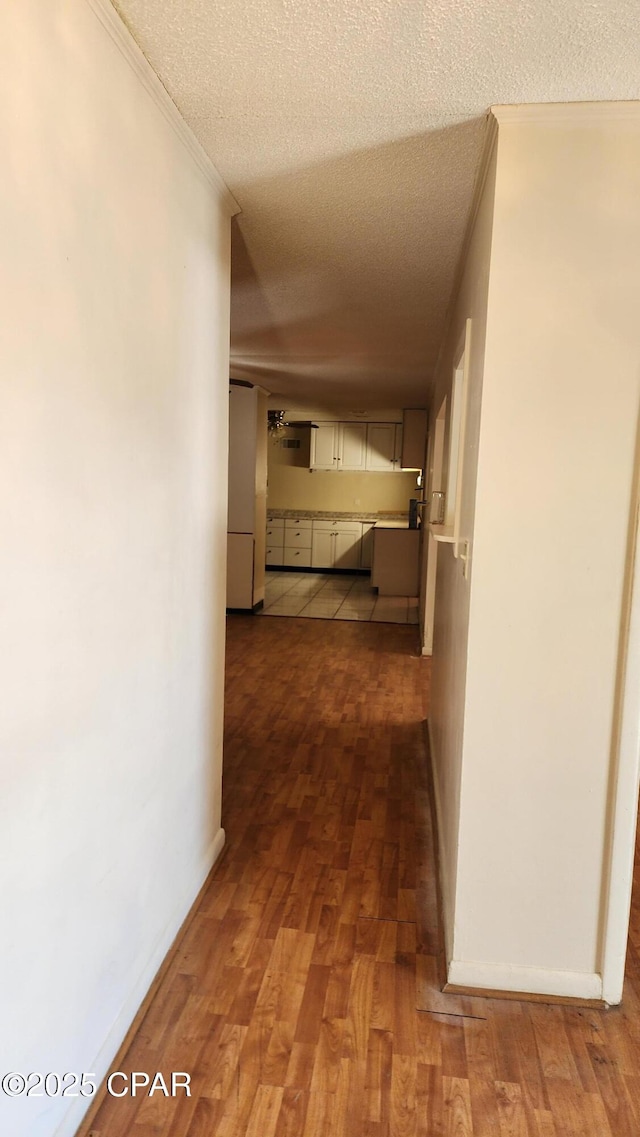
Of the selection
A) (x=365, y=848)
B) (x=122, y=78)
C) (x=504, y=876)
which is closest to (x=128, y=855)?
(x=504, y=876)

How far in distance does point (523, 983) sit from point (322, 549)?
31.1ft

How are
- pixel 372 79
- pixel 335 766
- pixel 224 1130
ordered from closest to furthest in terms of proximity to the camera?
pixel 224 1130 < pixel 372 79 < pixel 335 766

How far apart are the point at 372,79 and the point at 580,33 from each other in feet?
1.51

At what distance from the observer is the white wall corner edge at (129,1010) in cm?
158

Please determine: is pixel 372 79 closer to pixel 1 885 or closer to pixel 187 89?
pixel 187 89

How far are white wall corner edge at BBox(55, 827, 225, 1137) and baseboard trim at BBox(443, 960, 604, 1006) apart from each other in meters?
0.82

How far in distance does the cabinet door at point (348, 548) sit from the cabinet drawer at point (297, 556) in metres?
0.43

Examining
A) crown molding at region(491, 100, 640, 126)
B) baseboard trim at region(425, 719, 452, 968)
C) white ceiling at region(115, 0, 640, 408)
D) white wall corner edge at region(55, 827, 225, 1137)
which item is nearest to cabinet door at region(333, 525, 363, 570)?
baseboard trim at region(425, 719, 452, 968)

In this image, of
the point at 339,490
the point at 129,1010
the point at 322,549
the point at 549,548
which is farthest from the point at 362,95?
the point at 339,490

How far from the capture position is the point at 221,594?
108 inches

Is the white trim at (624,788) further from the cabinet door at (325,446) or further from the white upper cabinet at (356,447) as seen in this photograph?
the cabinet door at (325,446)

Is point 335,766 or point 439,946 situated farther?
point 335,766

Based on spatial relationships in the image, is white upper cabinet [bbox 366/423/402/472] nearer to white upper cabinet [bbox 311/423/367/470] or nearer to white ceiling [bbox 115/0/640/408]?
white upper cabinet [bbox 311/423/367/470]

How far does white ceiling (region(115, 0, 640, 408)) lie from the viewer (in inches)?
58.6
